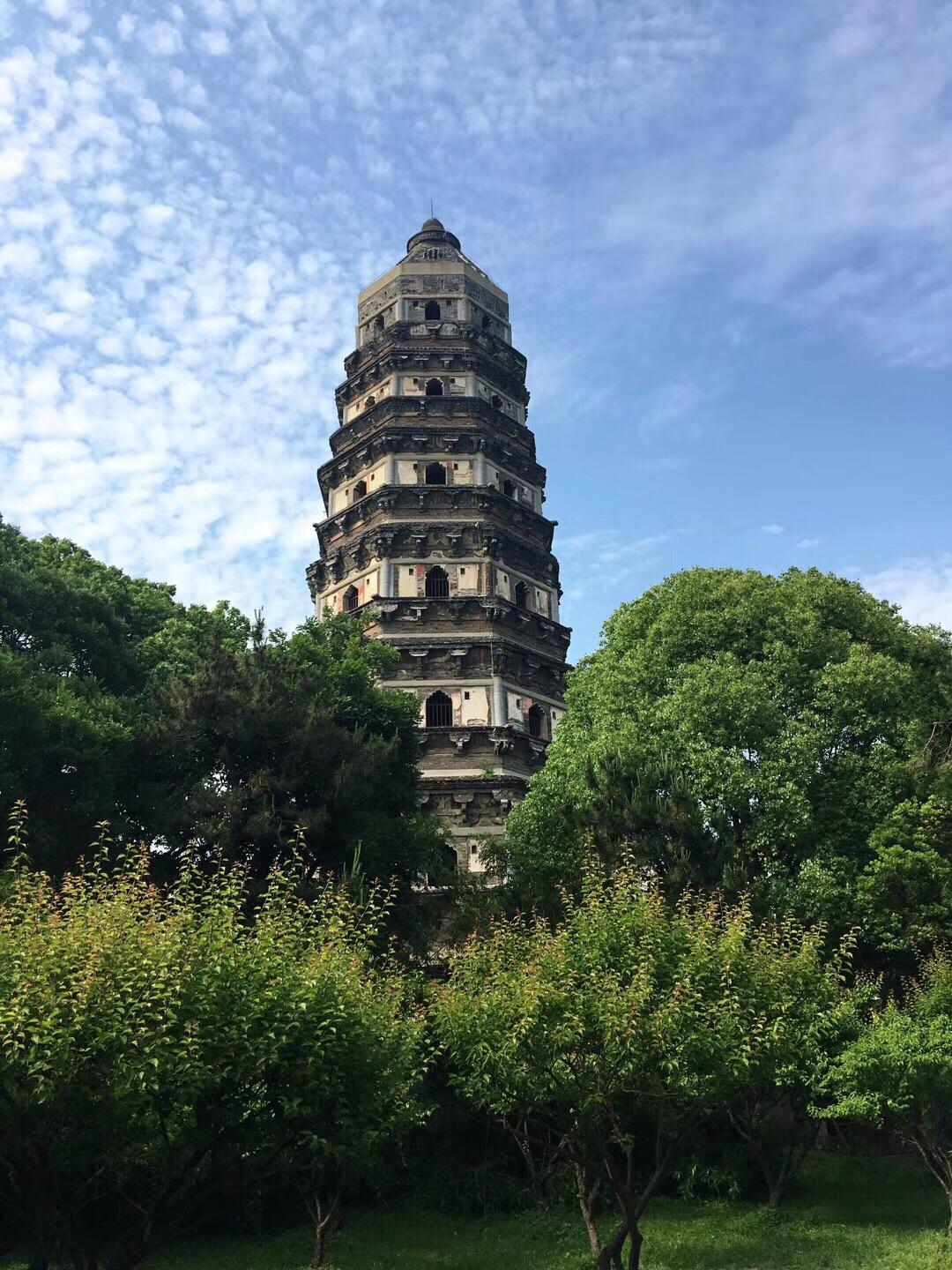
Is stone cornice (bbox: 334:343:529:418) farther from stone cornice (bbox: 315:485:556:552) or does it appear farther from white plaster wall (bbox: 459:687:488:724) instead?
white plaster wall (bbox: 459:687:488:724)

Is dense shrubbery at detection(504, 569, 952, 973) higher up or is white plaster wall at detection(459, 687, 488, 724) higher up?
white plaster wall at detection(459, 687, 488, 724)

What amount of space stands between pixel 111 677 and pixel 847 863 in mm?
17144

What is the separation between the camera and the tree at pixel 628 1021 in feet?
41.0

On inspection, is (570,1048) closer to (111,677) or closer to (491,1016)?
(491,1016)

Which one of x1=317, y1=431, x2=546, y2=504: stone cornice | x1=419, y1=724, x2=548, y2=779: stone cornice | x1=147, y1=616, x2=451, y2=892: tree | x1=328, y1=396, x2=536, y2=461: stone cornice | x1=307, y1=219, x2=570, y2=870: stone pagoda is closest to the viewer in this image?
x1=147, y1=616, x2=451, y2=892: tree

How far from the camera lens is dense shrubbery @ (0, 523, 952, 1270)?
10547 millimetres

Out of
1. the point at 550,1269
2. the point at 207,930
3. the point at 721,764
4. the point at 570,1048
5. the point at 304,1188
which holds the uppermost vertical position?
the point at 721,764

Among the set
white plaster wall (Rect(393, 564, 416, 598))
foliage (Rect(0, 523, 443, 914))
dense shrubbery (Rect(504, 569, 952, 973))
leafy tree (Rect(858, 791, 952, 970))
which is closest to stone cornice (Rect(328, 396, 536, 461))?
white plaster wall (Rect(393, 564, 416, 598))

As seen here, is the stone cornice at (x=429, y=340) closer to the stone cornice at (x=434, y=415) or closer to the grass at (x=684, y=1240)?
the stone cornice at (x=434, y=415)

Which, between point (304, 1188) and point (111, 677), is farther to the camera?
point (111, 677)

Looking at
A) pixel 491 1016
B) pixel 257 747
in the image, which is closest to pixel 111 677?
pixel 257 747

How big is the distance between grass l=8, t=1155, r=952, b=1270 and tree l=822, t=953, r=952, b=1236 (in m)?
1.45

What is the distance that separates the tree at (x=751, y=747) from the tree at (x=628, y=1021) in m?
6.27

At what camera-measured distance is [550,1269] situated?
1648 centimetres
